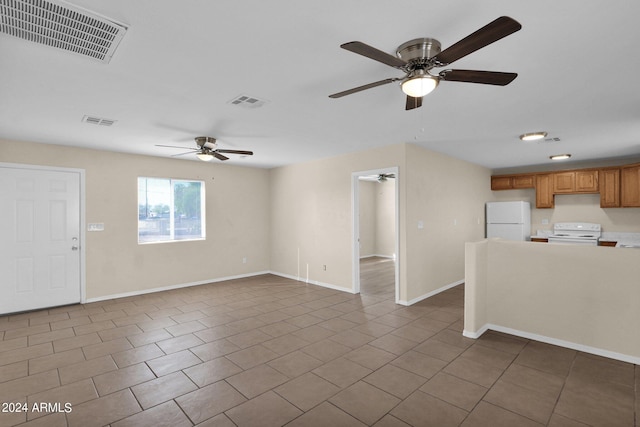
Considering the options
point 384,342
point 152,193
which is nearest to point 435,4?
point 384,342

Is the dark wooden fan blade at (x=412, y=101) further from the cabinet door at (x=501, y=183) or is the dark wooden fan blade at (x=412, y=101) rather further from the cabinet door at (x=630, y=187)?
the cabinet door at (x=501, y=183)

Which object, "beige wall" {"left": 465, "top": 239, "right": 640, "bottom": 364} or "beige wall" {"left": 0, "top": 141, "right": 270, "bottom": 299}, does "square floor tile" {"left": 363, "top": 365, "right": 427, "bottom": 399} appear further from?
"beige wall" {"left": 0, "top": 141, "right": 270, "bottom": 299}

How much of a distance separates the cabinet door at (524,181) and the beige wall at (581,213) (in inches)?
13.9

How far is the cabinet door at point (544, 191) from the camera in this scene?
673 centimetres

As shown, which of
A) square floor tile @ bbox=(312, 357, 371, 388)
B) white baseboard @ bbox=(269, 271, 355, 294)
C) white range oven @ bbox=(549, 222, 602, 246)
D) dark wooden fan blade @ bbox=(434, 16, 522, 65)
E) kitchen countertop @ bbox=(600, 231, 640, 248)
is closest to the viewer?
dark wooden fan blade @ bbox=(434, 16, 522, 65)

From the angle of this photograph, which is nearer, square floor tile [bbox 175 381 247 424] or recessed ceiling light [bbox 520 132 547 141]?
square floor tile [bbox 175 381 247 424]

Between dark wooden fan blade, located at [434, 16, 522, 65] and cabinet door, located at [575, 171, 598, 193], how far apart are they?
6.39 metres

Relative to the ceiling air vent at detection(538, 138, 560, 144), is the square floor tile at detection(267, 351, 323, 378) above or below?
below

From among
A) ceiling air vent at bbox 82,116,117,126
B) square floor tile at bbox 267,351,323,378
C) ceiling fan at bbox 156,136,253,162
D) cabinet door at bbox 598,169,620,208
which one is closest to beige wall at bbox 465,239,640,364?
square floor tile at bbox 267,351,323,378

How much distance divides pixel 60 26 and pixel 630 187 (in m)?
8.31

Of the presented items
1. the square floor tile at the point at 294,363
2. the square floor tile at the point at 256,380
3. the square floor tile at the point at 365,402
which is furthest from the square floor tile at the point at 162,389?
the square floor tile at the point at 365,402

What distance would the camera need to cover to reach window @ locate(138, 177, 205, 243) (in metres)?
5.79

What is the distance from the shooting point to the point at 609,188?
5.97 m

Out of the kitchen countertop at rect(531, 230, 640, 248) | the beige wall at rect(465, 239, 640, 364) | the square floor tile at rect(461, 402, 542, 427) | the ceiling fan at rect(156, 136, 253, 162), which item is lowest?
the square floor tile at rect(461, 402, 542, 427)
